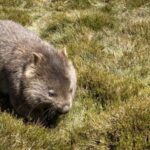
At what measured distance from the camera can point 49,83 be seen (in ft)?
22.2

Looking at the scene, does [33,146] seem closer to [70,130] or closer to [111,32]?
[70,130]

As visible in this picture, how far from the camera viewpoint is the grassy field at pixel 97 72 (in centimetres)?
594

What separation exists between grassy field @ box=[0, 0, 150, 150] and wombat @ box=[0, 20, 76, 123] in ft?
1.34

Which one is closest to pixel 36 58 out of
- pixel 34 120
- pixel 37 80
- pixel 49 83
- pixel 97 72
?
pixel 37 80

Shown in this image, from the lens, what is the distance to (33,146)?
5.73m

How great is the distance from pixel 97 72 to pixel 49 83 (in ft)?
4.19

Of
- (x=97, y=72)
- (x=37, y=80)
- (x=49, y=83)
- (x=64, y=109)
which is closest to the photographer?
(x=64, y=109)

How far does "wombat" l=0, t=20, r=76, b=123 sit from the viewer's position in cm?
672

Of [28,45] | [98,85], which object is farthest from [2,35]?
[98,85]

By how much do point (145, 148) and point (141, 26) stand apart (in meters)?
4.45

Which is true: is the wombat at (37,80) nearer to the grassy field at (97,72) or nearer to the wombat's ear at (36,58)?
the wombat's ear at (36,58)

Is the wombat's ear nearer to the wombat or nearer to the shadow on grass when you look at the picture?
the wombat

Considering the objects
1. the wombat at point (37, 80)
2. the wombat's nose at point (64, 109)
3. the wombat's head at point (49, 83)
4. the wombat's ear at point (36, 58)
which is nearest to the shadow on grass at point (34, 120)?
the wombat at point (37, 80)

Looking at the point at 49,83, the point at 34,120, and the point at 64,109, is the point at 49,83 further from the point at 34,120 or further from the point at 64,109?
the point at 34,120
